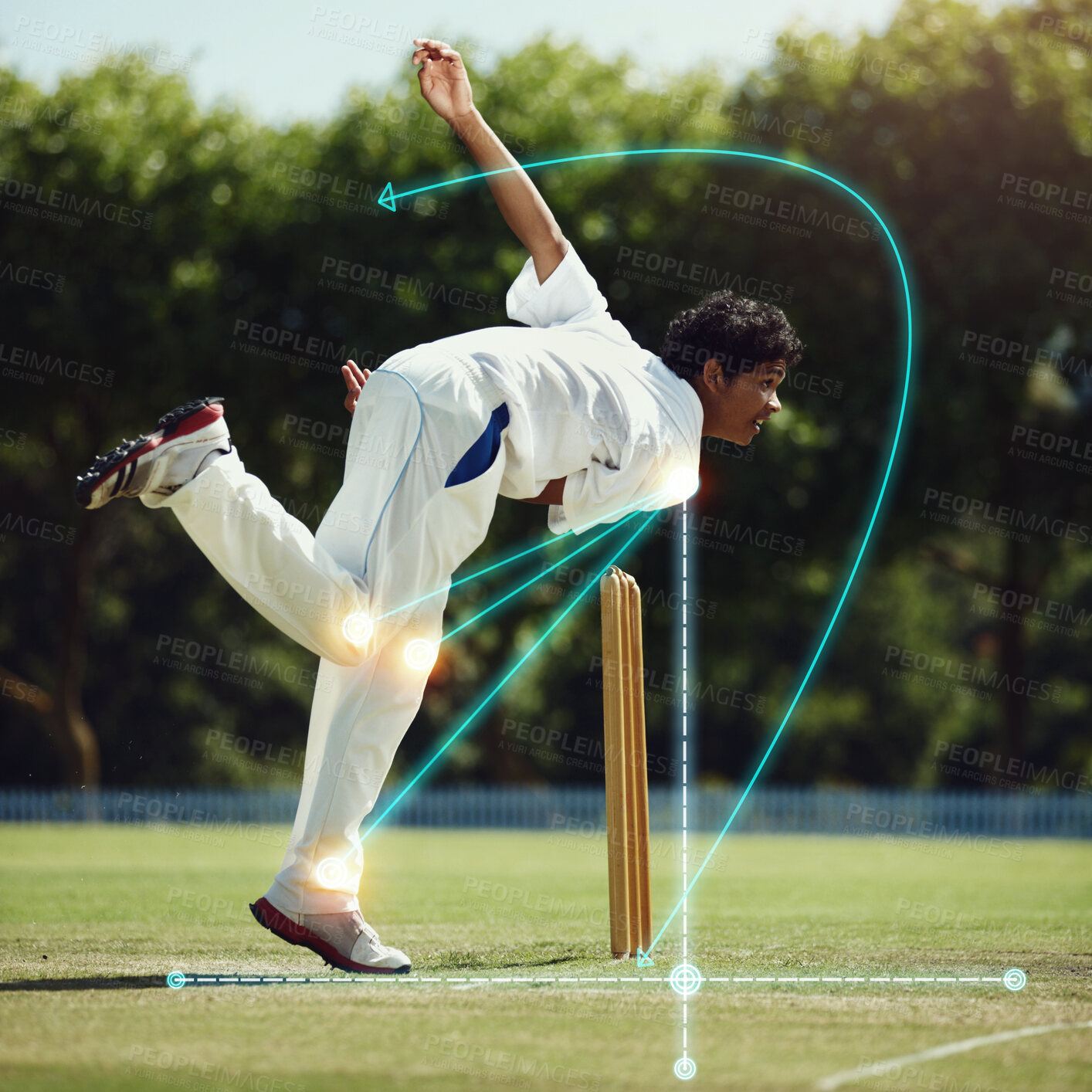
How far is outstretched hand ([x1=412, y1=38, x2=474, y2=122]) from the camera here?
217 inches

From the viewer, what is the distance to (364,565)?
4.86 meters

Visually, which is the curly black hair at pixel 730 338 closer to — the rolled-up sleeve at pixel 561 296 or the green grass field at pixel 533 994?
the rolled-up sleeve at pixel 561 296

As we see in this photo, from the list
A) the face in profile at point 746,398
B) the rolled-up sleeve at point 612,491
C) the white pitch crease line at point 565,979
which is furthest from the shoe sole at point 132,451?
the face in profile at point 746,398

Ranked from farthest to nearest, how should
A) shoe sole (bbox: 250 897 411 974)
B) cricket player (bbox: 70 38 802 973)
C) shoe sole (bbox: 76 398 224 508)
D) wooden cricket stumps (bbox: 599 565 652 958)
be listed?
wooden cricket stumps (bbox: 599 565 652 958), shoe sole (bbox: 250 897 411 974), cricket player (bbox: 70 38 802 973), shoe sole (bbox: 76 398 224 508)

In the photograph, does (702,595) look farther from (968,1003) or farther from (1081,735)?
(1081,735)

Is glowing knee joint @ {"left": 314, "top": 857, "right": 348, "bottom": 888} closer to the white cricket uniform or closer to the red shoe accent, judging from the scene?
the white cricket uniform

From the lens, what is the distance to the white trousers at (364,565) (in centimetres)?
466

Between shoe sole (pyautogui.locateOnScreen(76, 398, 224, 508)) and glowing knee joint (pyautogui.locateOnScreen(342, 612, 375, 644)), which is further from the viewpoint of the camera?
glowing knee joint (pyautogui.locateOnScreen(342, 612, 375, 644))

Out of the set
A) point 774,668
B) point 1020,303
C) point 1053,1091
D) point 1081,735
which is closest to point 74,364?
point 1020,303

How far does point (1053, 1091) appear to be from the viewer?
3.27m

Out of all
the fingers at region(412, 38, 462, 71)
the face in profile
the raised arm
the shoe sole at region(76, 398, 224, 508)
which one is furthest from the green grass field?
the fingers at region(412, 38, 462, 71)

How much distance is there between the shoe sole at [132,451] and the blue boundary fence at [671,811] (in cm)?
1977

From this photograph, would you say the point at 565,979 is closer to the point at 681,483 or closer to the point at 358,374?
the point at 681,483

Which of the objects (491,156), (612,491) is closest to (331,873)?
(612,491)
